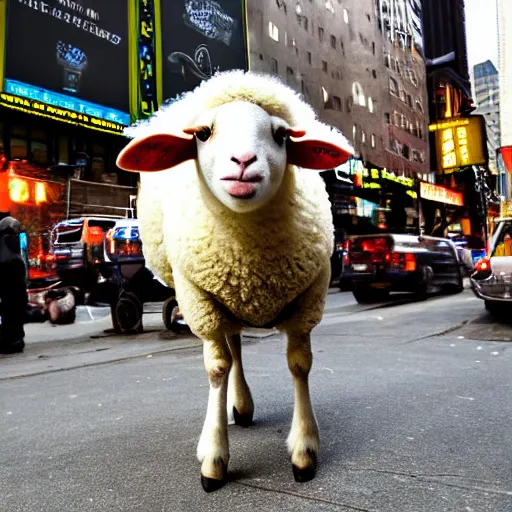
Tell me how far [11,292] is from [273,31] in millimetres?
23138

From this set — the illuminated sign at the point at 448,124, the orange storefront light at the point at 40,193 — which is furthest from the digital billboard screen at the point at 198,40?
the illuminated sign at the point at 448,124

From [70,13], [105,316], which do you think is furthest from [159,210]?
[70,13]

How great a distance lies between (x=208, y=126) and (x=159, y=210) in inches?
41.6

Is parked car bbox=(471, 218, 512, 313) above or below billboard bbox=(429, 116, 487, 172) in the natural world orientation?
below

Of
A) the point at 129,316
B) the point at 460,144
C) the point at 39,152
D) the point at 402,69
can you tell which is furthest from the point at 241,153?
the point at 402,69

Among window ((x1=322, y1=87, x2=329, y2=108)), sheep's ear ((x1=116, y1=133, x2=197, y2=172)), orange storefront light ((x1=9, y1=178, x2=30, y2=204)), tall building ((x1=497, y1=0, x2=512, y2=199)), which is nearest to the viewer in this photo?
sheep's ear ((x1=116, y1=133, x2=197, y2=172))

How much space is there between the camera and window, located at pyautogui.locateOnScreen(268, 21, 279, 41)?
27016 millimetres

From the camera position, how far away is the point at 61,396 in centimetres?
467

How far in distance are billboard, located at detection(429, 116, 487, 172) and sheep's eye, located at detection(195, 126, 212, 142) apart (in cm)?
3533

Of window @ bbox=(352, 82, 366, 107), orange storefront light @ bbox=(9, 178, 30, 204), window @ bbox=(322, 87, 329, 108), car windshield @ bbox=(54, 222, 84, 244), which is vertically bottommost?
car windshield @ bbox=(54, 222, 84, 244)

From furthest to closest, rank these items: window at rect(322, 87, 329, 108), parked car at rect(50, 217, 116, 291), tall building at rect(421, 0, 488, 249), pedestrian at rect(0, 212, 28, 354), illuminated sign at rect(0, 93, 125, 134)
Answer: tall building at rect(421, 0, 488, 249), window at rect(322, 87, 329, 108), illuminated sign at rect(0, 93, 125, 134), parked car at rect(50, 217, 116, 291), pedestrian at rect(0, 212, 28, 354)

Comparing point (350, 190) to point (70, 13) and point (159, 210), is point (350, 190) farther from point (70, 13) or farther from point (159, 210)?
point (159, 210)

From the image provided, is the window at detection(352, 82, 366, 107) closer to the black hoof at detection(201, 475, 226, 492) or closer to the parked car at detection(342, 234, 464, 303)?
the parked car at detection(342, 234, 464, 303)

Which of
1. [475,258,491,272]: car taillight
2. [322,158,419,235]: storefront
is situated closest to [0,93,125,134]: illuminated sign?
[322,158,419,235]: storefront
